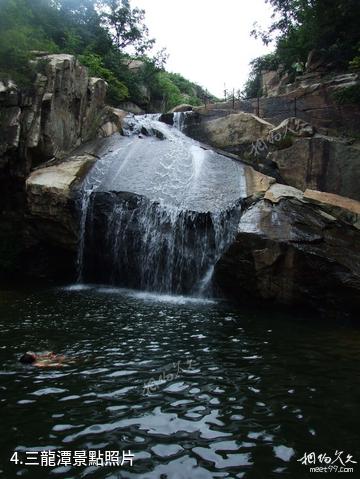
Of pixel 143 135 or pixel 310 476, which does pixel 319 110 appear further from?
pixel 310 476

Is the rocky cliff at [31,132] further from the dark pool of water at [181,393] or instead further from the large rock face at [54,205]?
the dark pool of water at [181,393]

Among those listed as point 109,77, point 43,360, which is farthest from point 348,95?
point 43,360

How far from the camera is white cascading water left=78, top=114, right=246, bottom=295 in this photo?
15.4 m

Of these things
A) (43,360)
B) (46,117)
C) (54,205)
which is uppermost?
(46,117)

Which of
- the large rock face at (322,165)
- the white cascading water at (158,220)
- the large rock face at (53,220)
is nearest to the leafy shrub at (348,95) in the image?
the large rock face at (322,165)

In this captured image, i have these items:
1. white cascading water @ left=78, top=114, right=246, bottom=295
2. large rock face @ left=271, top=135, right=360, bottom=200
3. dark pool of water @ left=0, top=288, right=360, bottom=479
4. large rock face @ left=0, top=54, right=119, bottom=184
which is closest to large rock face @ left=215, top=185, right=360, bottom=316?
white cascading water @ left=78, top=114, right=246, bottom=295

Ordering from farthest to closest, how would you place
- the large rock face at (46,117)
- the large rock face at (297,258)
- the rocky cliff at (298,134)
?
the large rock face at (46,117), the rocky cliff at (298,134), the large rock face at (297,258)

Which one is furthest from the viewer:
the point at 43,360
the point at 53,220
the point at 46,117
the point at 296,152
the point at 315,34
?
the point at 315,34

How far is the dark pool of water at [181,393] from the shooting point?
5.03 metres

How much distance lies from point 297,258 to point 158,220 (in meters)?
5.58

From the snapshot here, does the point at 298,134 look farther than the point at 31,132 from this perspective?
Yes

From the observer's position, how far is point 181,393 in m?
6.74

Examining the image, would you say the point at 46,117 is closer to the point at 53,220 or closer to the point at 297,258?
the point at 53,220

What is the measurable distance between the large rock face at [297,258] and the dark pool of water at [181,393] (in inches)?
69.1
